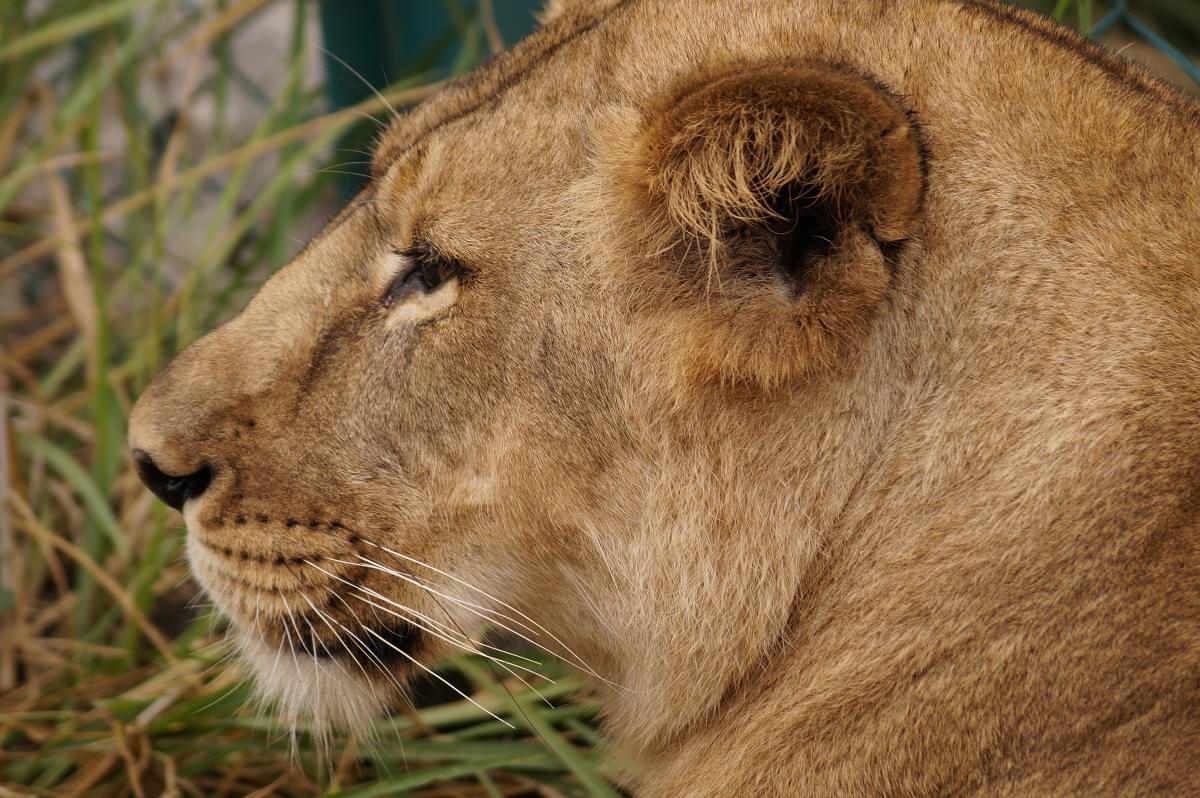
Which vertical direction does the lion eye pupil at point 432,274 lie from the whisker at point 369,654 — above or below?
above

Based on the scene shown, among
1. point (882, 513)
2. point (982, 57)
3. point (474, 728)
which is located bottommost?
point (474, 728)

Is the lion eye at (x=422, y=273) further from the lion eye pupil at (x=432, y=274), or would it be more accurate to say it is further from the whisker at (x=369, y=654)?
the whisker at (x=369, y=654)

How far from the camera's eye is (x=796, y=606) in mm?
2123

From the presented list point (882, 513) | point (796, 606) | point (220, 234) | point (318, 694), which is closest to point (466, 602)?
point (318, 694)

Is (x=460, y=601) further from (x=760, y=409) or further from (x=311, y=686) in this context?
(x=760, y=409)

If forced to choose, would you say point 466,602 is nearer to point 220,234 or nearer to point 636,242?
point 636,242

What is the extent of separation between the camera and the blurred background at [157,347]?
3000mm

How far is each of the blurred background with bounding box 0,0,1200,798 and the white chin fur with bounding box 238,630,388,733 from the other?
18cm

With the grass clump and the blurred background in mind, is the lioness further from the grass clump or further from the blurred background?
the grass clump

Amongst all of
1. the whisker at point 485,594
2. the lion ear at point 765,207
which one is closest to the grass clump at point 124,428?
the whisker at point 485,594

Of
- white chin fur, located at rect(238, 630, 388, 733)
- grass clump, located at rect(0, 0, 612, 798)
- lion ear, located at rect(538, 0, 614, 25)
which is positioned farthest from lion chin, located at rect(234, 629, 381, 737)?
lion ear, located at rect(538, 0, 614, 25)

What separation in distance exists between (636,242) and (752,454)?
0.34 metres

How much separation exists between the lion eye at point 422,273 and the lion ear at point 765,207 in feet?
0.88

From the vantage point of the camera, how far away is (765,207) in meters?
1.96
